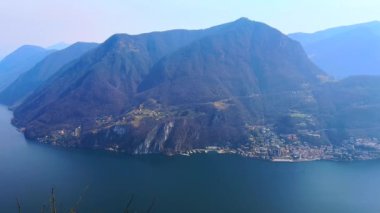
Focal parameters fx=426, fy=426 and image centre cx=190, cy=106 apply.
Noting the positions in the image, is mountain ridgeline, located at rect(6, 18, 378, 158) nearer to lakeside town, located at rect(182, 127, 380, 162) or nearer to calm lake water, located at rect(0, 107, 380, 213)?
lakeside town, located at rect(182, 127, 380, 162)

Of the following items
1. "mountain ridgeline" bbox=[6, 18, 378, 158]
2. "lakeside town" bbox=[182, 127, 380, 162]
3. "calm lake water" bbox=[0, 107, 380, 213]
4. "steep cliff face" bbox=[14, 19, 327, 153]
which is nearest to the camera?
"calm lake water" bbox=[0, 107, 380, 213]

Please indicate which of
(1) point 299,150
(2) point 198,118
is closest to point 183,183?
(1) point 299,150

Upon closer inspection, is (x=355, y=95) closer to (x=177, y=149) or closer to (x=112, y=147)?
(x=177, y=149)

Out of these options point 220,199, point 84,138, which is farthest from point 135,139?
point 220,199

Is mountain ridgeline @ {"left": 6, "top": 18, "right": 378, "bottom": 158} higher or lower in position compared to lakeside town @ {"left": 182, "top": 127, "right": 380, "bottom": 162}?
higher

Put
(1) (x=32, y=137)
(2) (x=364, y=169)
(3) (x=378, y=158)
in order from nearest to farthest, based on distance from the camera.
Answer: (2) (x=364, y=169), (3) (x=378, y=158), (1) (x=32, y=137)

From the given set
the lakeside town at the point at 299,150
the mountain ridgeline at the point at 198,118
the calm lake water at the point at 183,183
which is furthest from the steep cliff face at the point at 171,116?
the calm lake water at the point at 183,183

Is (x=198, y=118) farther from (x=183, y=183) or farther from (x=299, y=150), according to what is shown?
(x=183, y=183)

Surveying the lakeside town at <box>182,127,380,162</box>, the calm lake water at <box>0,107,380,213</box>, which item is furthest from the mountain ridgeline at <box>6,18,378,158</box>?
the calm lake water at <box>0,107,380,213</box>

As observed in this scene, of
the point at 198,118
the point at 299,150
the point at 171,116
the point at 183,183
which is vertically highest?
the point at 171,116
